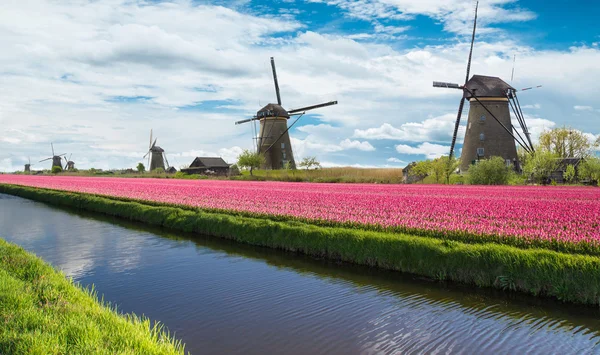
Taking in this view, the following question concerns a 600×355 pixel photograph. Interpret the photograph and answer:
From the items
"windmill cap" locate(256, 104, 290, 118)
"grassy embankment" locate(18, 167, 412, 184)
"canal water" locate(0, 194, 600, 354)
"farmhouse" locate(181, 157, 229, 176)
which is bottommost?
"canal water" locate(0, 194, 600, 354)

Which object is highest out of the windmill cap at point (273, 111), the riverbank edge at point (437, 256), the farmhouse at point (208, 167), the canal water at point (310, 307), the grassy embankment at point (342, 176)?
the windmill cap at point (273, 111)

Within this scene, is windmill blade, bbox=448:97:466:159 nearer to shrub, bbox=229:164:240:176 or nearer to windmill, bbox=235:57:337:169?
windmill, bbox=235:57:337:169

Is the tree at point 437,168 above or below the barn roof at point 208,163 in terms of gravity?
below

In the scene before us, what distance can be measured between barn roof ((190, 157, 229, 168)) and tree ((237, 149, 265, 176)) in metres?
12.4

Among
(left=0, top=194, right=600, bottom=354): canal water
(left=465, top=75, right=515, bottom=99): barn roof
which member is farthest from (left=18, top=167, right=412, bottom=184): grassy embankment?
(left=0, top=194, right=600, bottom=354): canal water

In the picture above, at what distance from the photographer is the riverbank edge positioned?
29.7ft

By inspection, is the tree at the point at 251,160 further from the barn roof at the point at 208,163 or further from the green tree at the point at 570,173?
the green tree at the point at 570,173

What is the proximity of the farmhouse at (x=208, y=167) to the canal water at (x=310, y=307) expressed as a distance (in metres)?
60.7

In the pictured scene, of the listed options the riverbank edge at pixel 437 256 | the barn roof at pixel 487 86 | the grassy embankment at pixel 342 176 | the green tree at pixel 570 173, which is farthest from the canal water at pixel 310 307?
the green tree at pixel 570 173

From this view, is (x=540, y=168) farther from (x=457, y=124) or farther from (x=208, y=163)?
(x=208, y=163)

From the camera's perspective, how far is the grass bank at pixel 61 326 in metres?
4.91

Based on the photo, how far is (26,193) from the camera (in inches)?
1515

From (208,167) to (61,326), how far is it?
232 feet

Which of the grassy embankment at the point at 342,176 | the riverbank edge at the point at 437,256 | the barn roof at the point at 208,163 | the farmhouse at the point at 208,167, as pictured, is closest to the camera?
the riverbank edge at the point at 437,256
